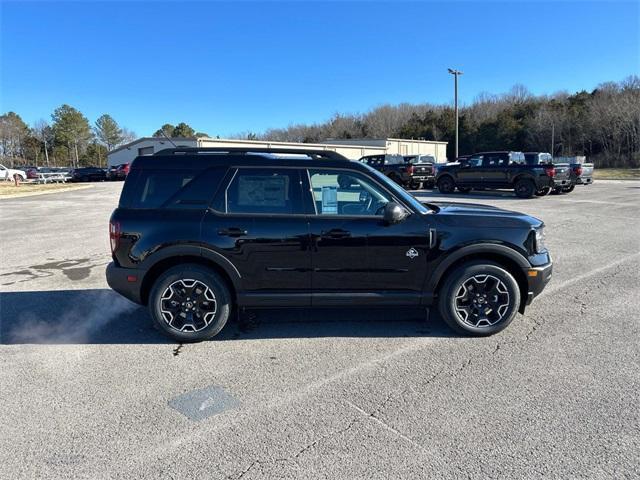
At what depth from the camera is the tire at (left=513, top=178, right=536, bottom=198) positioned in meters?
18.5

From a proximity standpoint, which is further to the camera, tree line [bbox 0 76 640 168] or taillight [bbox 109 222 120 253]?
tree line [bbox 0 76 640 168]

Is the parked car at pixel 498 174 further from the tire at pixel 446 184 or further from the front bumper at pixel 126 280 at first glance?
the front bumper at pixel 126 280

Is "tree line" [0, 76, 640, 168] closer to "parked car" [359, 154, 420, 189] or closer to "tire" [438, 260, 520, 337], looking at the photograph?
"parked car" [359, 154, 420, 189]

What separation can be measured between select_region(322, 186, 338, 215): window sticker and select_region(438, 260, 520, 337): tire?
1.34m

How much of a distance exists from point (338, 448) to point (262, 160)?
2.75 m

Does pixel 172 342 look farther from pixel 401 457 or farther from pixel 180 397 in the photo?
pixel 401 457

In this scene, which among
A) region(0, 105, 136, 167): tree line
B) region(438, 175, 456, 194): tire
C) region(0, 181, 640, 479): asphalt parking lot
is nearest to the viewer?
region(0, 181, 640, 479): asphalt parking lot

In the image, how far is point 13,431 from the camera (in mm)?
2873

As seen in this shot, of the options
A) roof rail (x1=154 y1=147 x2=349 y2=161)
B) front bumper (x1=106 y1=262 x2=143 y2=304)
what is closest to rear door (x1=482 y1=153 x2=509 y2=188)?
roof rail (x1=154 y1=147 x2=349 y2=161)

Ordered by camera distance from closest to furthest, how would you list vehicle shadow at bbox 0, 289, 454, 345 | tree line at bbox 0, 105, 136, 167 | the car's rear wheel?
vehicle shadow at bbox 0, 289, 454, 345 → the car's rear wheel → tree line at bbox 0, 105, 136, 167

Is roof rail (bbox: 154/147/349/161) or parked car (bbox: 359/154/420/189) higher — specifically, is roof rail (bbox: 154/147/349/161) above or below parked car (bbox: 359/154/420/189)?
below

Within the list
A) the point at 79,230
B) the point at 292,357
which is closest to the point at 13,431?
the point at 292,357

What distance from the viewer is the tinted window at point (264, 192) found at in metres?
4.25

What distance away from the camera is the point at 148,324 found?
4824 millimetres
